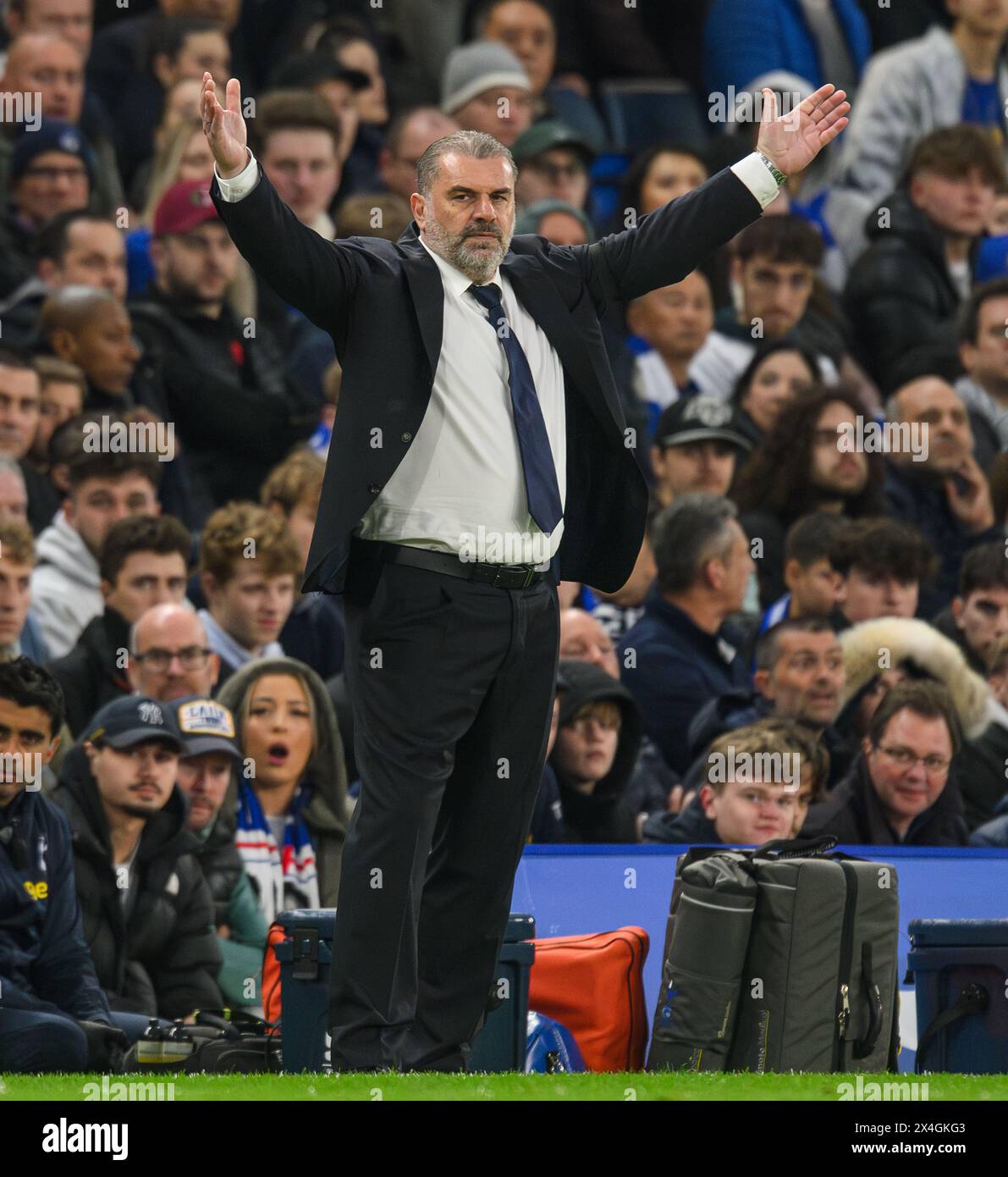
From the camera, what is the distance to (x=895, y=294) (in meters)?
9.95

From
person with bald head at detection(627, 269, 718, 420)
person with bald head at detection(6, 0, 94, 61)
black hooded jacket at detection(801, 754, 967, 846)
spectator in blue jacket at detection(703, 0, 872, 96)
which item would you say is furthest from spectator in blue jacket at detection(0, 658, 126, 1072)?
spectator in blue jacket at detection(703, 0, 872, 96)

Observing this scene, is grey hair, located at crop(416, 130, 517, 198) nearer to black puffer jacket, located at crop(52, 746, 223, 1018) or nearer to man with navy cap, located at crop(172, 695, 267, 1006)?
black puffer jacket, located at crop(52, 746, 223, 1018)

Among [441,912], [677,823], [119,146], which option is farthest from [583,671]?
[119,146]

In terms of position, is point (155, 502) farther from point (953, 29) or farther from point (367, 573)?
point (953, 29)

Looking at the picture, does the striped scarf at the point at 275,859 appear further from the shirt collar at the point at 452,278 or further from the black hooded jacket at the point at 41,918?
the shirt collar at the point at 452,278

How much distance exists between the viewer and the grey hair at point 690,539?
7.89 meters

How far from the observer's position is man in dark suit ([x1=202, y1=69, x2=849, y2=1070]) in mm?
4047

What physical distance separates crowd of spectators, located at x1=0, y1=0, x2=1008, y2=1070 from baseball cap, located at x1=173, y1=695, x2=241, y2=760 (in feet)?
0.06

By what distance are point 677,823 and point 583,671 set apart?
627 mm

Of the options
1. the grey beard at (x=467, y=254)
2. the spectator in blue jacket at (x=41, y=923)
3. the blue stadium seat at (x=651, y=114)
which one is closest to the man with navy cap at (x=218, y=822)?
the spectator in blue jacket at (x=41, y=923)

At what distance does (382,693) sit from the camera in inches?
162

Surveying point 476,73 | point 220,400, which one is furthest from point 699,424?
point 476,73

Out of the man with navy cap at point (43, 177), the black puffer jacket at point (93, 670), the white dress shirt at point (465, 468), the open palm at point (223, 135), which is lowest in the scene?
the black puffer jacket at point (93, 670)

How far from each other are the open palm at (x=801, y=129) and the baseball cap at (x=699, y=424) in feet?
13.9
